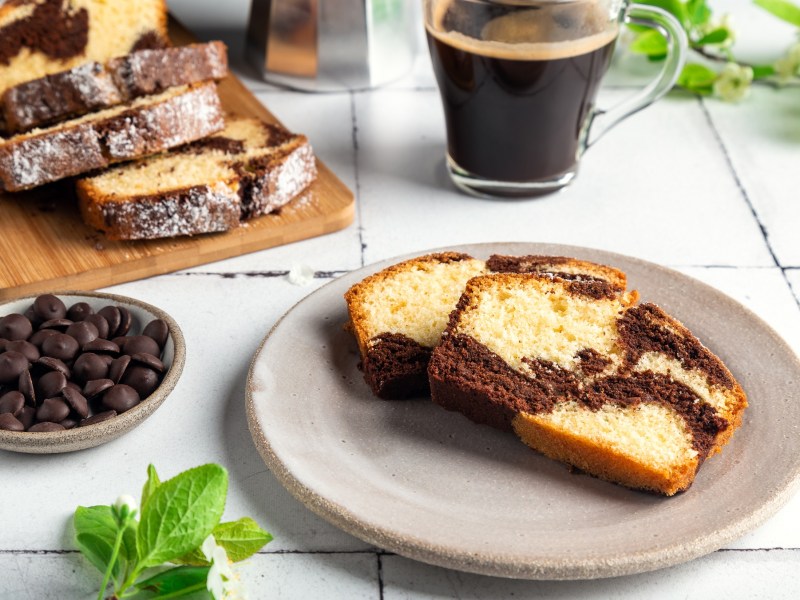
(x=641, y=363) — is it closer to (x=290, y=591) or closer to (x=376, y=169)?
(x=290, y=591)

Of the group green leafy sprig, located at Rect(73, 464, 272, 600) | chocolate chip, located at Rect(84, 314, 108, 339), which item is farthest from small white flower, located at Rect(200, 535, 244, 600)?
chocolate chip, located at Rect(84, 314, 108, 339)

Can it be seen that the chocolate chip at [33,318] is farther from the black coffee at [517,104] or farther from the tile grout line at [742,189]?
the tile grout line at [742,189]

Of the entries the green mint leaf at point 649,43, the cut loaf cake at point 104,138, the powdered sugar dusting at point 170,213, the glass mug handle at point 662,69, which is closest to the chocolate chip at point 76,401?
the powdered sugar dusting at point 170,213

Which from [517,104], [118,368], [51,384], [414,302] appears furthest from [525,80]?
[51,384]

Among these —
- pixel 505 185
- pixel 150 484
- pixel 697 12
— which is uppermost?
pixel 697 12

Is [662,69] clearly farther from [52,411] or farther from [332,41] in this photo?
[52,411]

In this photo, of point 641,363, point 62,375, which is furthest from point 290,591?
point 641,363
